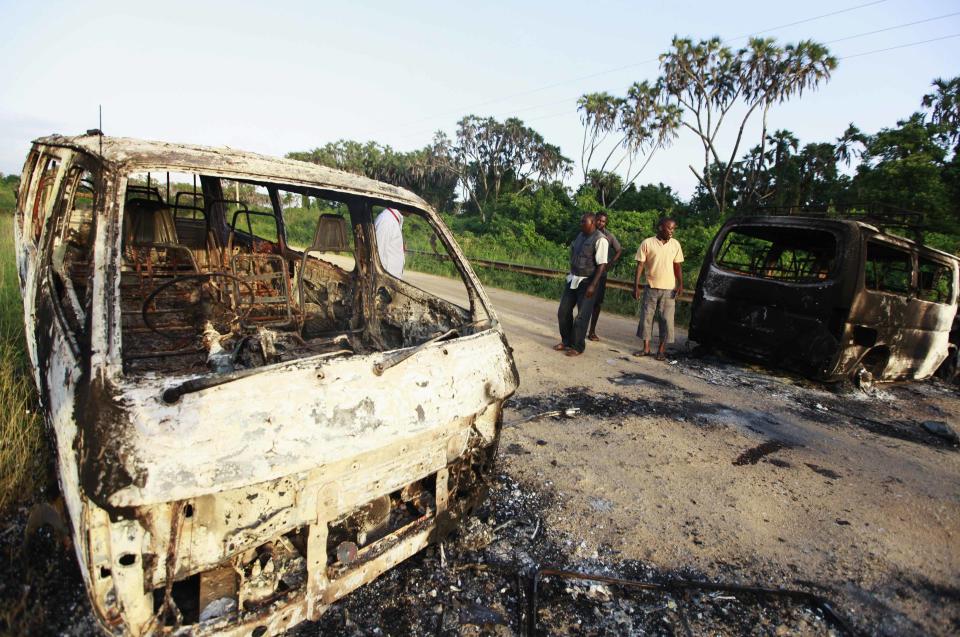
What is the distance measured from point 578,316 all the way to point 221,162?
169 inches

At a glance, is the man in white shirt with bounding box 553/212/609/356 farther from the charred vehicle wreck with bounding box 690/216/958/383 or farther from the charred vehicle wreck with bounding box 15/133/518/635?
the charred vehicle wreck with bounding box 15/133/518/635

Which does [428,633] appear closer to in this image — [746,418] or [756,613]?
[756,613]

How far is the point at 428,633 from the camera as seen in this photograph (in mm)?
1833

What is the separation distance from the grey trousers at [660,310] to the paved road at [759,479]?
650mm

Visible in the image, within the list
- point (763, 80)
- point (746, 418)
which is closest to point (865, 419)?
point (746, 418)

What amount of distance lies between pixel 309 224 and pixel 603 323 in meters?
20.6

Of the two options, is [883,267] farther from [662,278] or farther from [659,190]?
[659,190]

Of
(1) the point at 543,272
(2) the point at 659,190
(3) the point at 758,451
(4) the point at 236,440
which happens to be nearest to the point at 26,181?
(4) the point at 236,440

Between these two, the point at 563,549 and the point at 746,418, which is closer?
the point at 563,549

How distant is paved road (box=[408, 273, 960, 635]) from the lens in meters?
2.32

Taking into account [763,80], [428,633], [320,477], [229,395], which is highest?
[763,80]

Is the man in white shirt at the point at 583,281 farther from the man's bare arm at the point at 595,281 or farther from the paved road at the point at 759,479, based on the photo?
the paved road at the point at 759,479

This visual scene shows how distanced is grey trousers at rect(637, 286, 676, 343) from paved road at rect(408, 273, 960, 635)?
25.6 inches

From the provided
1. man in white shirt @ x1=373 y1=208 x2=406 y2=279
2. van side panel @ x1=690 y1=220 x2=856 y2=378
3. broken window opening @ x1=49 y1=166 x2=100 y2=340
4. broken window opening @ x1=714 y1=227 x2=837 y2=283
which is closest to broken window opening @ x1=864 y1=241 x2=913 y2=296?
broken window opening @ x1=714 y1=227 x2=837 y2=283
